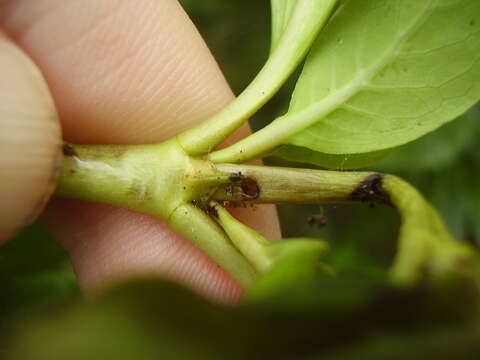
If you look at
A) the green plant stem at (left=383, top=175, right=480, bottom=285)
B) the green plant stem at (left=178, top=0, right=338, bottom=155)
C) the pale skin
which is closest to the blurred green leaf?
the green plant stem at (left=383, top=175, right=480, bottom=285)

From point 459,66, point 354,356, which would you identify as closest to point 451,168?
point 459,66

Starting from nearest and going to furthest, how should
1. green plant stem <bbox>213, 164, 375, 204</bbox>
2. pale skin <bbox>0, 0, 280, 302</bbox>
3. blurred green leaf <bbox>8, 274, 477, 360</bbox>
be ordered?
blurred green leaf <bbox>8, 274, 477, 360</bbox> → green plant stem <bbox>213, 164, 375, 204</bbox> → pale skin <bbox>0, 0, 280, 302</bbox>

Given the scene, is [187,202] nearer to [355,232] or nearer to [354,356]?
[354,356]

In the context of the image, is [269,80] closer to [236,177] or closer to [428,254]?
[236,177]

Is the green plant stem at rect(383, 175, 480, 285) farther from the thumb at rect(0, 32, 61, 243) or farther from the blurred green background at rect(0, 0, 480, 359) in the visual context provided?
the thumb at rect(0, 32, 61, 243)

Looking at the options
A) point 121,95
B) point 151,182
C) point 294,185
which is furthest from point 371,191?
point 121,95

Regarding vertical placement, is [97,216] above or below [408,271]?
below
